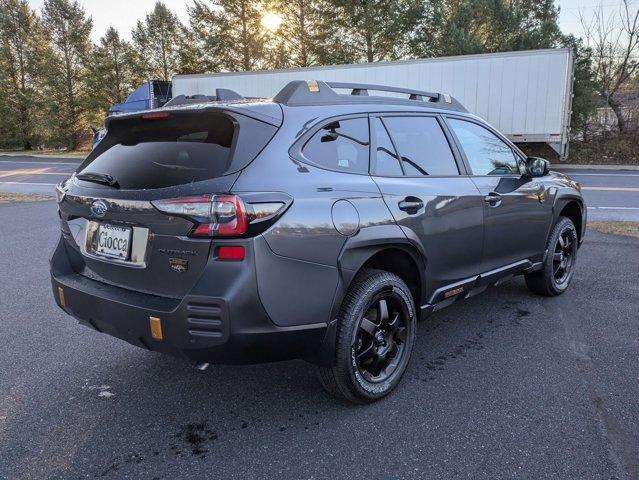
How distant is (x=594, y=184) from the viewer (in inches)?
537

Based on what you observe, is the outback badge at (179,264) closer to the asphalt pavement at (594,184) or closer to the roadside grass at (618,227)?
the roadside grass at (618,227)

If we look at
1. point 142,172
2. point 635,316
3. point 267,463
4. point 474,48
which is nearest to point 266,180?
point 142,172

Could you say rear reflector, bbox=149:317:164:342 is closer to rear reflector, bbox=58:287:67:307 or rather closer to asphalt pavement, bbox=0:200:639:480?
asphalt pavement, bbox=0:200:639:480

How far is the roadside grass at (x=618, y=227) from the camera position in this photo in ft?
24.4

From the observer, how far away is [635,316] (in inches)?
165

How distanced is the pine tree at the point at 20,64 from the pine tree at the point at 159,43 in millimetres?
6808

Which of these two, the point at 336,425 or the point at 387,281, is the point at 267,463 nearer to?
the point at 336,425

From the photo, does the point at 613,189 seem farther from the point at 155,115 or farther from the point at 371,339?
the point at 155,115

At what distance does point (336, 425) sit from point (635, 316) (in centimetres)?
296

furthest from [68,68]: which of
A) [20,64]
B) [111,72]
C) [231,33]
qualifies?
[231,33]

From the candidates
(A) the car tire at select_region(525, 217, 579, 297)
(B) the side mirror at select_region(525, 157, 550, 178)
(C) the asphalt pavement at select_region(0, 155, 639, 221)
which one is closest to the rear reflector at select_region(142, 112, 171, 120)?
(B) the side mirror at select_region(525, 157, 550, 178)

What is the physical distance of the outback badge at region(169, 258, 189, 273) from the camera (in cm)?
232

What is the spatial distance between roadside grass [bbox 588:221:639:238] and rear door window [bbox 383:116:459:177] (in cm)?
518

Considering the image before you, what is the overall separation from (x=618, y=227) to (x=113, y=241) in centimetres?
765
